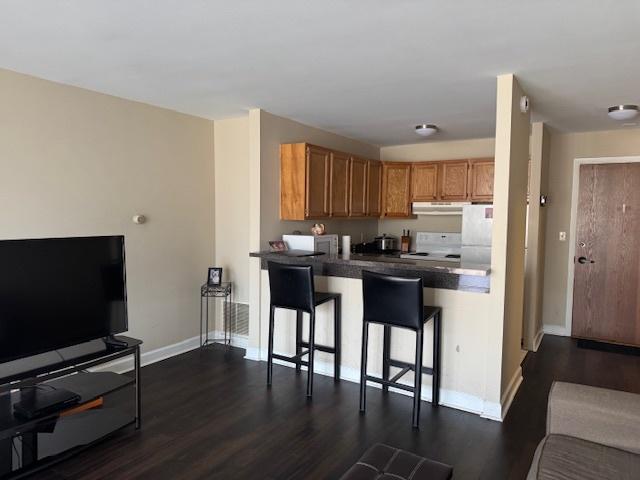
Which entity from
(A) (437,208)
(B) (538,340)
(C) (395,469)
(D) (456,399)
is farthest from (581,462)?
(A) (437,208)

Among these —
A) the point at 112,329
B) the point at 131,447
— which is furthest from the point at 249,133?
the point at 131,447

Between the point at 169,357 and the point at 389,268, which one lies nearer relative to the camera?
the point at 389,268

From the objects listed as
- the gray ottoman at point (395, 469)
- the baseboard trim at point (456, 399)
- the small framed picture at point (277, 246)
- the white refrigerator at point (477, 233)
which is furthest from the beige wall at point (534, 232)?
the gray ottoman at point (395, 469)

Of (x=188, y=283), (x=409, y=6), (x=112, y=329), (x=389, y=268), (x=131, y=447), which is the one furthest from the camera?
(x=188, y=283)

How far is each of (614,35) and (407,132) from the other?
112 inches

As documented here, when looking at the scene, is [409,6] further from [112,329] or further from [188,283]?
[188,283]

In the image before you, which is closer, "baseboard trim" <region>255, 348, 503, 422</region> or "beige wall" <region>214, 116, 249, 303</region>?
"baseboard trim" <region>255, 348, 503, 422</region>

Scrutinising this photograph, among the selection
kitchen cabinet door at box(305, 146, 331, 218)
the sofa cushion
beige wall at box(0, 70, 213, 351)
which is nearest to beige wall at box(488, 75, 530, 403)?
the sofa cushion

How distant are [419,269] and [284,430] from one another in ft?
4.79

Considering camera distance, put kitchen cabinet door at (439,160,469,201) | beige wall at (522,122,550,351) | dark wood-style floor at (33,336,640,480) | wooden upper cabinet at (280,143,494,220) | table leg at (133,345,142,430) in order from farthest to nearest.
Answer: kitchen cabinet door at (439,160,469,201), beige wall at (522,122,550,351), wooden upper cabinet at (280,143,494,220), table leg at (133,345,142,430), dark wood-style floor at (33,336,640,480)

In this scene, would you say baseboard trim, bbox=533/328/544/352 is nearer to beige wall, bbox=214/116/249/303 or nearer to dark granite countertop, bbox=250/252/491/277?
dark granite countertop, bbox=250/252/491/277

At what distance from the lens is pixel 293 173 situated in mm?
4273

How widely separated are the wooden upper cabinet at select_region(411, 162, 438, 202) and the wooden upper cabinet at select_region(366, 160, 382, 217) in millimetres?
438

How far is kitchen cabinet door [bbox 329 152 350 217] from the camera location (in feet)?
15.5
